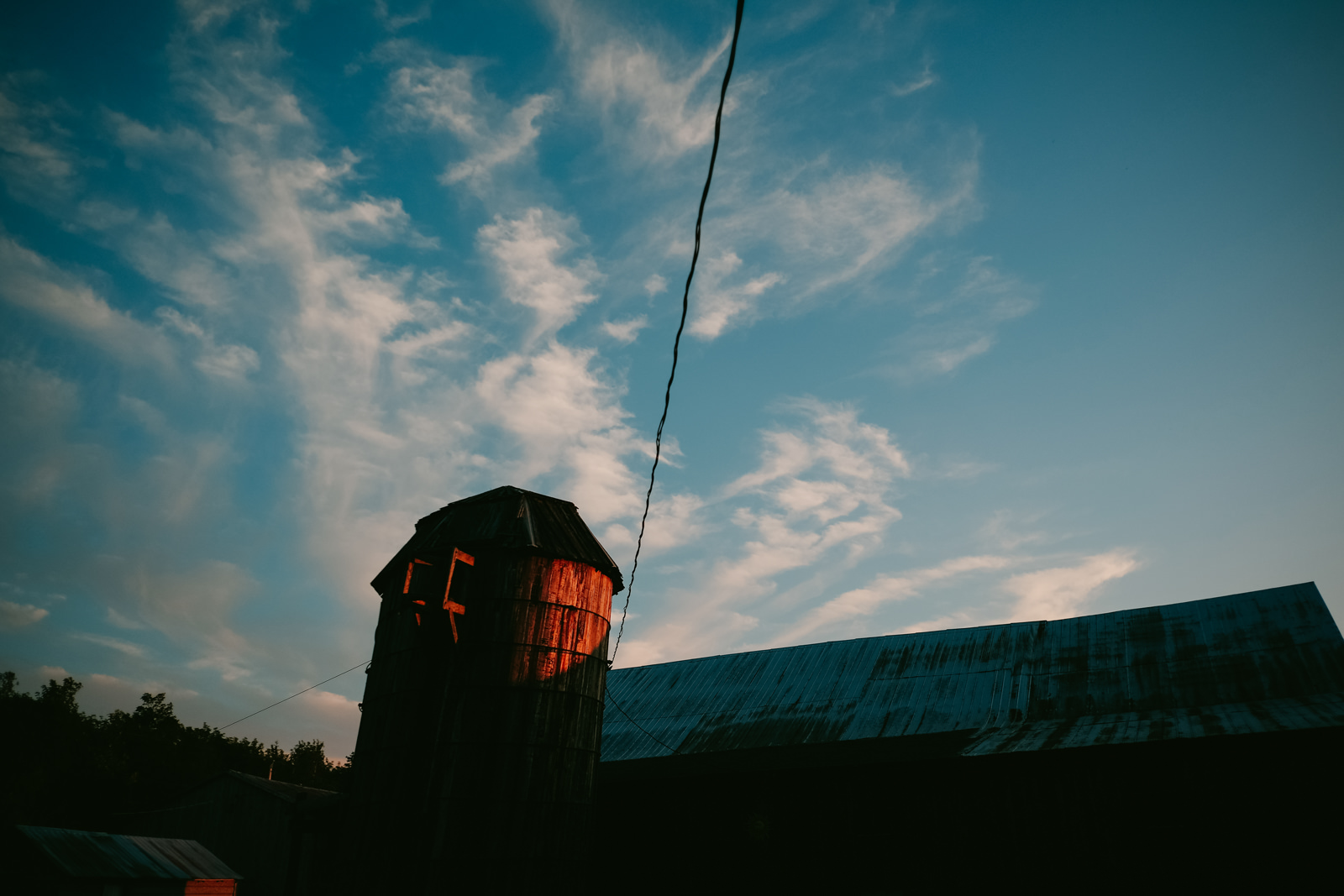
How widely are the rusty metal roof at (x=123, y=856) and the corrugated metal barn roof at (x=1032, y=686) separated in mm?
13822

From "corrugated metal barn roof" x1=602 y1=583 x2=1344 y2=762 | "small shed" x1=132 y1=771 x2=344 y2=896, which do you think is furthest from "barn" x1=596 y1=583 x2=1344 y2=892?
"small shed" x1=132 y1=771 x2=344 y2=896

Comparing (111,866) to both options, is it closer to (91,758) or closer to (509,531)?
(509,531)

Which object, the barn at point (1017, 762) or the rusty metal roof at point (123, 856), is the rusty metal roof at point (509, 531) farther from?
the rusty metal roof at point (123, 856)

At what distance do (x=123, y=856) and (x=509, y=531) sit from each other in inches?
695

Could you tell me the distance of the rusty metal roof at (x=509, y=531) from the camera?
1533 cm

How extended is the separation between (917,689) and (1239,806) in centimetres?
757

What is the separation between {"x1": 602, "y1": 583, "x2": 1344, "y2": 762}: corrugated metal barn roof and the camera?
1557 cm

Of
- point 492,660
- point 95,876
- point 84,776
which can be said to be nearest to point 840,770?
point 492,660

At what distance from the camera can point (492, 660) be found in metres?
14.1

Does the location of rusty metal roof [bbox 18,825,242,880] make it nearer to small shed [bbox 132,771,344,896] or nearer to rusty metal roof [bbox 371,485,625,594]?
small shed [bbox 132,771,344,896]

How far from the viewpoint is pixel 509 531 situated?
15422 millimetres

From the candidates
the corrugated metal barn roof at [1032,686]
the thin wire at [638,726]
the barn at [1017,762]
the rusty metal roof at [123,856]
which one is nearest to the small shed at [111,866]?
the rusty metal roof at [123,856]

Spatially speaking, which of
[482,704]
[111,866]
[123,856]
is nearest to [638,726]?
[482,704]

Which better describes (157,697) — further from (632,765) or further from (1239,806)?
(1239,806)
